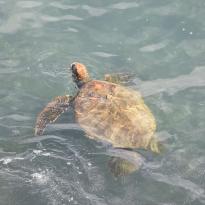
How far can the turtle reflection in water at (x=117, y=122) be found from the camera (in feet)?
22.4

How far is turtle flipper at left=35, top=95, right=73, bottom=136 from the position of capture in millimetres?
7867

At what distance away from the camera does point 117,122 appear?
6871 millimetres

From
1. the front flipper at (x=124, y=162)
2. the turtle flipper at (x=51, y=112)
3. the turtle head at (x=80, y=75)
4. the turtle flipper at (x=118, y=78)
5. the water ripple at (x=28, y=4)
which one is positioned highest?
the water ripple at (x=28, y=4)

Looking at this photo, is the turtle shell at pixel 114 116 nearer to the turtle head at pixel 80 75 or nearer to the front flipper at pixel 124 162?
the front flipper at pixel 124 162

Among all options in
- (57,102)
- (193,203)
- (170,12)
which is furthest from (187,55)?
(193,203)

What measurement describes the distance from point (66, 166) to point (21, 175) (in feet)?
2.39

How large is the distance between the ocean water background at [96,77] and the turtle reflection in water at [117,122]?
287 millimetres

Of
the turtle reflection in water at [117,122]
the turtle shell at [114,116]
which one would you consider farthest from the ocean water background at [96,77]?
the turtle shell at [114,116]

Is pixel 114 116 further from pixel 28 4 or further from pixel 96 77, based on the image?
pixel 28 4

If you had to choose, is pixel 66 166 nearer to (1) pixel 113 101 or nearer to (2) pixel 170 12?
(1) pixel 113 101

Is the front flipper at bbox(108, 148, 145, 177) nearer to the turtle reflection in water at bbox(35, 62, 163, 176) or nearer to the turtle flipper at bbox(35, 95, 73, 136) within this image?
the turtle reflection in water at bbox(35, 62, 163, 176)

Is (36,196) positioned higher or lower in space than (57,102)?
lower

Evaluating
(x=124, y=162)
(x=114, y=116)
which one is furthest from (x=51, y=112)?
(x=124, y=162)

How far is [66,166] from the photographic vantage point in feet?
23.6
